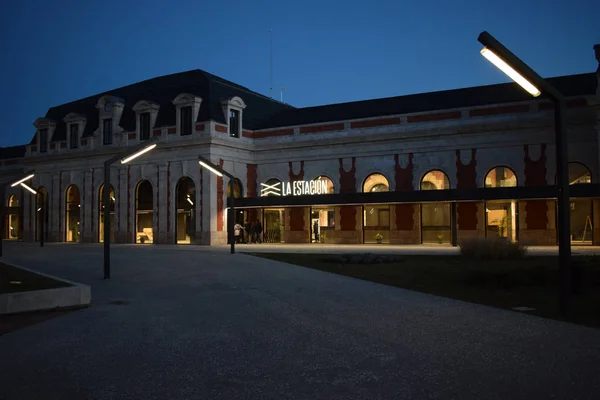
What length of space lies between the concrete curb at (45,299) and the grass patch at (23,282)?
2.03 feet

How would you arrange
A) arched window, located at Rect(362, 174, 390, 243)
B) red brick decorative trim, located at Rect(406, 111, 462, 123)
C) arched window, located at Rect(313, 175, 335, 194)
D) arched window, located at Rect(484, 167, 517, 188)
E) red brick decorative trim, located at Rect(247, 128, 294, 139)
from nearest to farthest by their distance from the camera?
1. arched window, located at Rect(484, 167, 517, 188)
2. red brick decorative trim, located at Rect(406, 111, 462, 123)
3. arched window, located at Rect(362, 174, 390, 243)
4. arched window, located at Rect(313, 175, 335, 194)
5. red brick decorative trim, located at Rect(247, 128, 294, 139)

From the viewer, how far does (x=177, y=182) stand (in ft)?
140

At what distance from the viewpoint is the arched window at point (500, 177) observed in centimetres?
3725

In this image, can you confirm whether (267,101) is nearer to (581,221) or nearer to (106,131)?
(106,131)

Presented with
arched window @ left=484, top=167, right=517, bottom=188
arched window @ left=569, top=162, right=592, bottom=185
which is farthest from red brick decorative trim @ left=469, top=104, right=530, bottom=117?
arched window @ left=569, top=162, right=592, bottom=185

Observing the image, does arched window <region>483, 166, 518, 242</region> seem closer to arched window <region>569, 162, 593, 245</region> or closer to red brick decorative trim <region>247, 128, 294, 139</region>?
arched window <region>569, 162, 593, 245</region>

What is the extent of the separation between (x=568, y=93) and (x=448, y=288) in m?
27.2

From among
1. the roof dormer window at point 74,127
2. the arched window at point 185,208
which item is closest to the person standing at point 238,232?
the arched window at point 185,208

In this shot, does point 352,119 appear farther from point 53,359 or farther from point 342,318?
point 53,359

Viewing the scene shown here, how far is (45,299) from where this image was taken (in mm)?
11695

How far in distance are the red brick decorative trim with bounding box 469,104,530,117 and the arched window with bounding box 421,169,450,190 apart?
4550mm

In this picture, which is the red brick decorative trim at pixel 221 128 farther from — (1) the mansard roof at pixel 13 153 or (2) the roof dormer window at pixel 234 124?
(1) the mansard roof at pixel 13 153

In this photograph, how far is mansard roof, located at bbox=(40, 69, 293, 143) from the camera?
4278 cm

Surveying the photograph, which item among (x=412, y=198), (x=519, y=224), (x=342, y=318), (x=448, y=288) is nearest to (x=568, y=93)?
(x=519, y=224)
